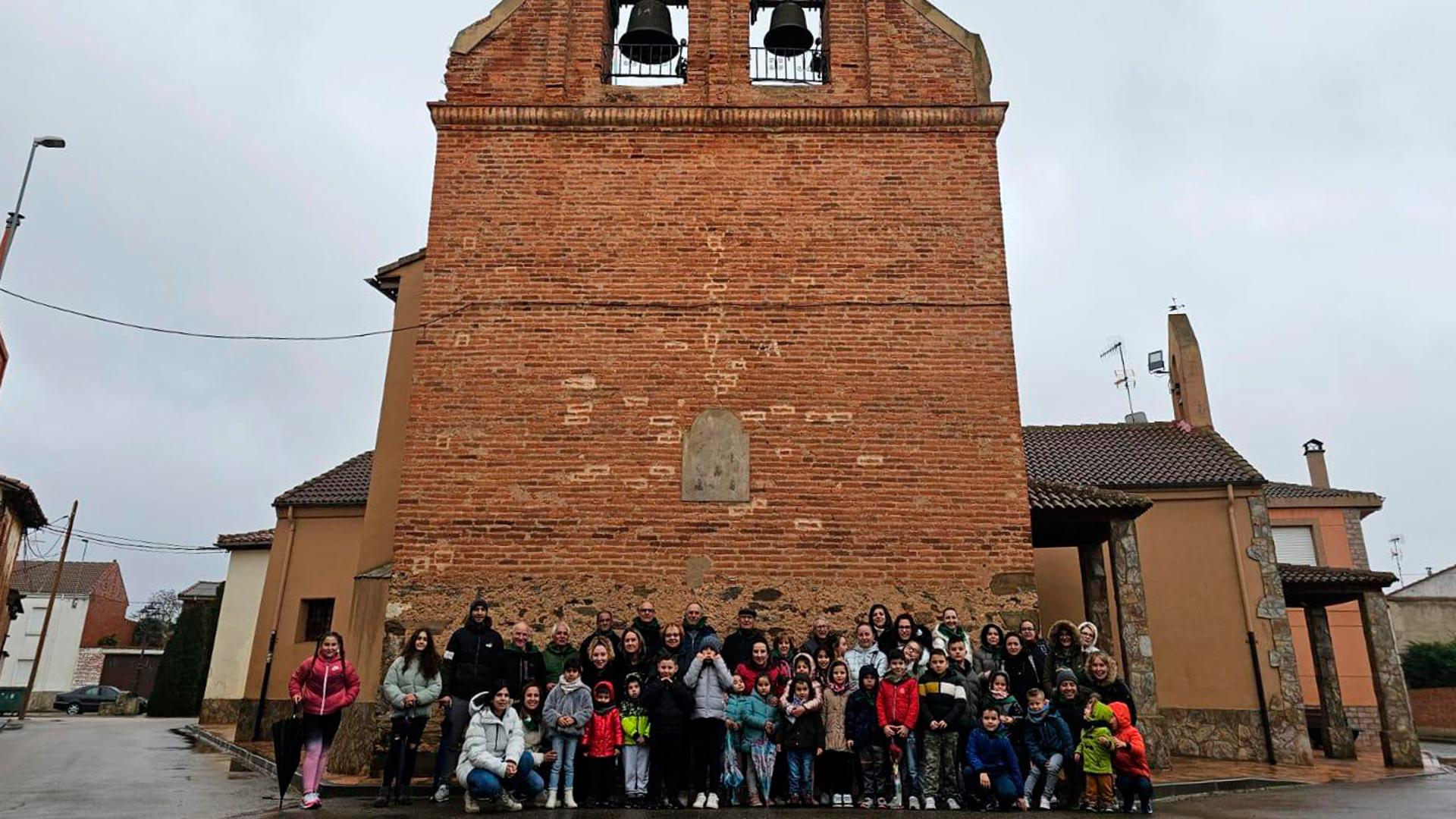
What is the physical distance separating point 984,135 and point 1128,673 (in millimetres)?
6578

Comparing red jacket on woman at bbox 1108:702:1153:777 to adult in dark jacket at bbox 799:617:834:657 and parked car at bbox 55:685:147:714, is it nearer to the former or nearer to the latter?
adult in dark jacket at bbox 799:617:834:657

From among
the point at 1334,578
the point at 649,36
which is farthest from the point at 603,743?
the point at 1334,578

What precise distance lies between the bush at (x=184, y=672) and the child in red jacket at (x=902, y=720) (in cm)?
2931

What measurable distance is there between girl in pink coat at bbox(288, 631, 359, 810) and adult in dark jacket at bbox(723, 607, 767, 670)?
9.81 feet

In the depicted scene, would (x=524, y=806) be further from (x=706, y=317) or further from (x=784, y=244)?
(x=784, y=244)

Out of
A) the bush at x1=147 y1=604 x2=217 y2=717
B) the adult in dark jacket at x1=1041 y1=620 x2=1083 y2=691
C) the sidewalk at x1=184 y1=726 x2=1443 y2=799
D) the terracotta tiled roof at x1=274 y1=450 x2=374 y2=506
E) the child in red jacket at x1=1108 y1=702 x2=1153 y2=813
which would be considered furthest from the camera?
the bush at x1=147 y1=604 x2=217 y2=717

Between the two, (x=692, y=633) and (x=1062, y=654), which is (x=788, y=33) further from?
(x=1062, y=654)

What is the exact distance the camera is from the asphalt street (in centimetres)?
659

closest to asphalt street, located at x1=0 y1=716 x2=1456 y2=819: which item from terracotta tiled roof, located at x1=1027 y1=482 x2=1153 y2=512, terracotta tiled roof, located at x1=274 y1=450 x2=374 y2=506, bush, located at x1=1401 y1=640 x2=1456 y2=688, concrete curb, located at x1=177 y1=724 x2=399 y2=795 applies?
concrete curb, located at x1=177 y1=724 x2=399 y2=795

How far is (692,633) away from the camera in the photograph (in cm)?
781

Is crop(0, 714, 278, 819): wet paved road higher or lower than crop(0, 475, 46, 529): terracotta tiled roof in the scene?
lower

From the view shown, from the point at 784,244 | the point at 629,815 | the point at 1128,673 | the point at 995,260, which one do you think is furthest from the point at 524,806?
the point at 1128,673

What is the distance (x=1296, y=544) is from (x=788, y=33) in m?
20.6

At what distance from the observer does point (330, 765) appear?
920 centimetres
